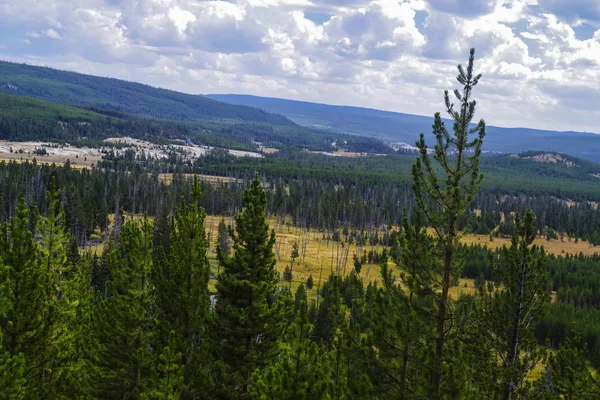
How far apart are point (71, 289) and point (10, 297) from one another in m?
9.33

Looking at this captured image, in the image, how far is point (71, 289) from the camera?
34000 millimetres

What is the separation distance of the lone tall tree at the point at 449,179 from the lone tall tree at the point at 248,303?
31.3 feet

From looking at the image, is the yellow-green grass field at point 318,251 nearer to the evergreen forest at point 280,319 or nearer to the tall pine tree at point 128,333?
the evergreen forest at point 280,319

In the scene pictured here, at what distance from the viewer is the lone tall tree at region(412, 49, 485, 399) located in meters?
19.0

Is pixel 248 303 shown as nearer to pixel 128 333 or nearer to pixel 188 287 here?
pixel 188 287

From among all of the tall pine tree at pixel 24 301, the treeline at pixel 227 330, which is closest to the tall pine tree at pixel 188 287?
the treeline at pixel 227 330

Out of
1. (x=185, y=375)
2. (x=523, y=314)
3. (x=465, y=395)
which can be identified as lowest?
(x=185, y=375)

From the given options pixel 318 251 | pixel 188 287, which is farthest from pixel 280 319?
pixel 318 251

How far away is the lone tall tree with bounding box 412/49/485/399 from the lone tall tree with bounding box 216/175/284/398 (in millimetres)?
9526

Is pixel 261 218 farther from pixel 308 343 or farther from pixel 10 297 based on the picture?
pixel 10 297

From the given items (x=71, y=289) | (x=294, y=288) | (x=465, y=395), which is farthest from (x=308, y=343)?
(x=294, y=288)

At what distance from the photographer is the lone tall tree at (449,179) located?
62.3 feet

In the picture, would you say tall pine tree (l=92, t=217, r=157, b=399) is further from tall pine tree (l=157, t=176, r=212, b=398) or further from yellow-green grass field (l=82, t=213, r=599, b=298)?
yellow-green grass field (l=82, t=213, r=599, b=298)

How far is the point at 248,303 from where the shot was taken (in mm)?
27188
